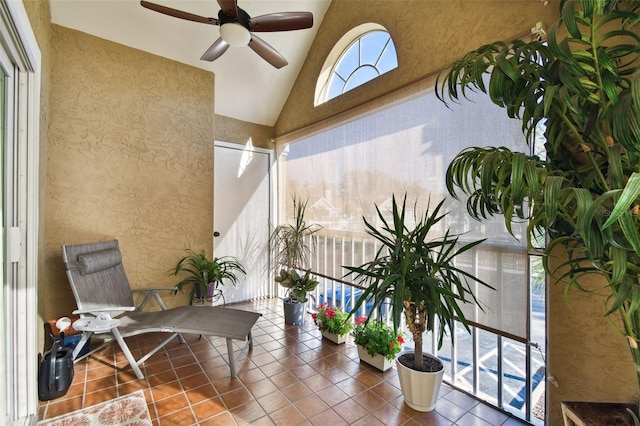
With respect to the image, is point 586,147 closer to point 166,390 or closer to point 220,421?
point 220,421

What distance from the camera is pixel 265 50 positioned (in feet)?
8.67

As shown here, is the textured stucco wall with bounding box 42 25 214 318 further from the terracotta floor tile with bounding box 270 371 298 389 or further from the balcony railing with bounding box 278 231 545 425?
the balcony railing with bounding box 278 231 545 425

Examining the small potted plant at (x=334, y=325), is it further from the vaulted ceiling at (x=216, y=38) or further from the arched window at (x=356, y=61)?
the vaulted ceiling at (x=216, y=38)

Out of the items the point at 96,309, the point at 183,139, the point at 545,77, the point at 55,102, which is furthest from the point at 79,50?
the point at 545,77

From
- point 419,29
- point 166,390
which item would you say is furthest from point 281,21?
point 166,390

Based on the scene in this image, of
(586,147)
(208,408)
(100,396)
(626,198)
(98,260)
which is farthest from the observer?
(98,260)

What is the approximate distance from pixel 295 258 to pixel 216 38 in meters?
2.72

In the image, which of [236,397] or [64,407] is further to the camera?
[236,397]

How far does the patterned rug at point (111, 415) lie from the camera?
5.95 ft

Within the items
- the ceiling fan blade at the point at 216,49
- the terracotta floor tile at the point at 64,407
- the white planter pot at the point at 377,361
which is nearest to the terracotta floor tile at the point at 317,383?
the white planter pot at the point at 377,361

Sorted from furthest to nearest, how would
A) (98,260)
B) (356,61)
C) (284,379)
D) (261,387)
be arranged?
(356,61), (98,260), (284,379), (261,387)

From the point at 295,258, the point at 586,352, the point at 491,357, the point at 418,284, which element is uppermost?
the point at 418,284

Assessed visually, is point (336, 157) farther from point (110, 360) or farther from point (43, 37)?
point (110, 360)

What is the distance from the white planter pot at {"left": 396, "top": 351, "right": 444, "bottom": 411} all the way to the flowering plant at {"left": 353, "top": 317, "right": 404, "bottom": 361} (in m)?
0.38
